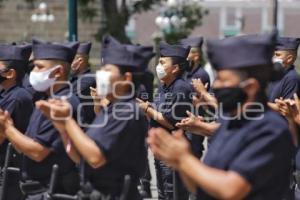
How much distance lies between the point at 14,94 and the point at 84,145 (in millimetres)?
2428

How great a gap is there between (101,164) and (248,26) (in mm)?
52307

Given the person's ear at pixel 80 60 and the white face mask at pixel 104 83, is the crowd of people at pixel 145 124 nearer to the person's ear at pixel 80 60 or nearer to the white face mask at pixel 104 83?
the white face mask at pixel 104 83

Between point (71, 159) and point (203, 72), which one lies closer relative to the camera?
point (71, 159)

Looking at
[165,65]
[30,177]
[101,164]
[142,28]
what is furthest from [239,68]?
[142,28]

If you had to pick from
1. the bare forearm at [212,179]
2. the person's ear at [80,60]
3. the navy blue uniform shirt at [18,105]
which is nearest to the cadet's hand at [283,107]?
the navy blue uniform shirt at [18,105]

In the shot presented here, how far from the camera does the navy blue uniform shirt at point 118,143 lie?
5785 mm

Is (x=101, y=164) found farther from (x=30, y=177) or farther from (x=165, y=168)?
(x=165, y=168)

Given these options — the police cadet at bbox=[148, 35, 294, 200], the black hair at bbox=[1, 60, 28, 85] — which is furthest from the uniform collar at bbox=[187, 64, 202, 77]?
the police cadet at bbox=[148, 35, 294, 200]

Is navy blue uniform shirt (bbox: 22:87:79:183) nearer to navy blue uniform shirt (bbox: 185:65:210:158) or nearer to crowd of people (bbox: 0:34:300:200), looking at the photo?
crowd of people (bbox: 0:34:300:200)

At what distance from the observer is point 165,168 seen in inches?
377

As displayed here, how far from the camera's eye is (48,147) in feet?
21.1

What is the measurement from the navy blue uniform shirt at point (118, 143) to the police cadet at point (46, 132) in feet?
1.77

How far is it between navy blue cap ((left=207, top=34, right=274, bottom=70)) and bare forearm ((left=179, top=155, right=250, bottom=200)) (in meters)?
0.57

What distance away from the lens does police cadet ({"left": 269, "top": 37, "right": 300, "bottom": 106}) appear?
880cm
